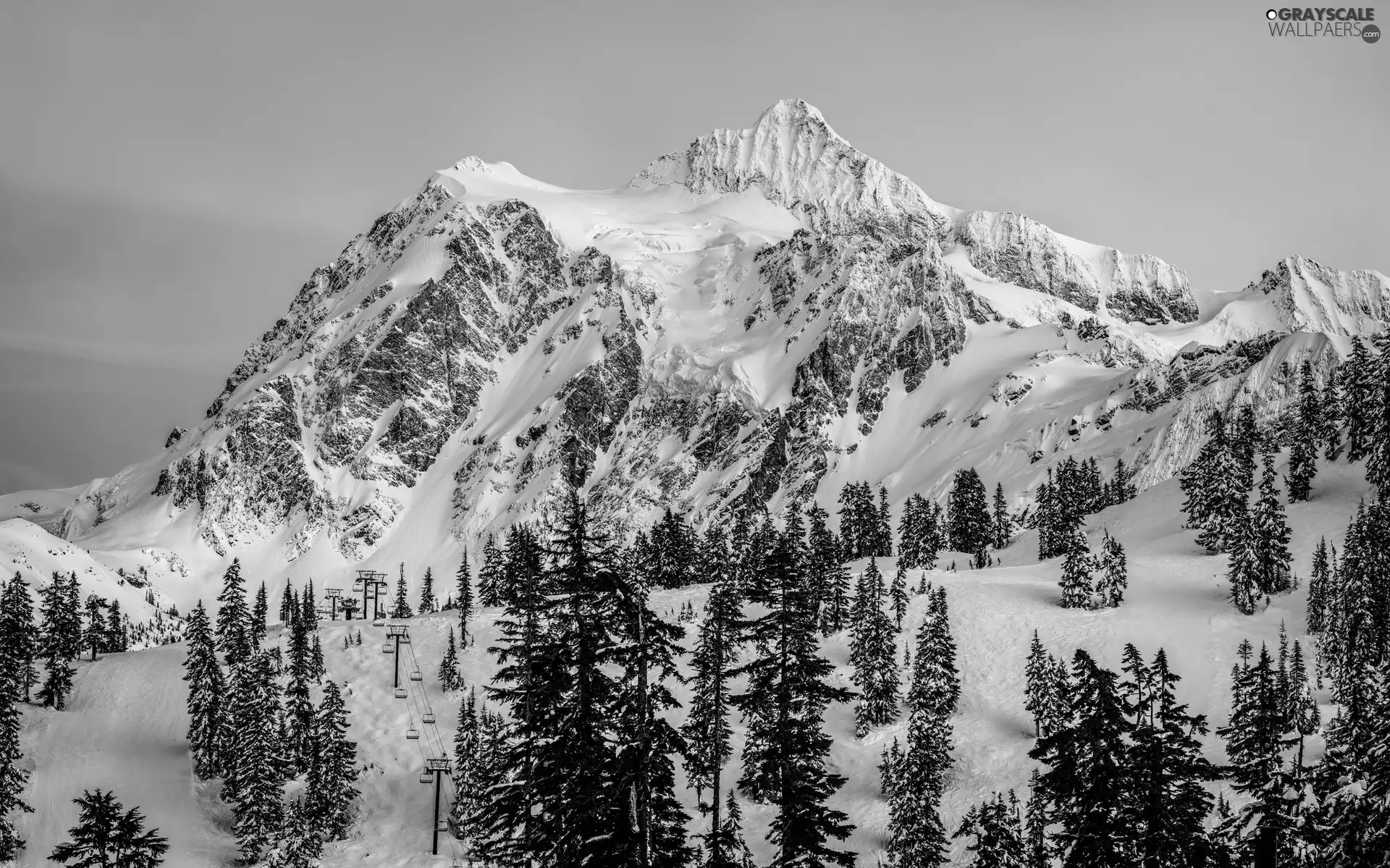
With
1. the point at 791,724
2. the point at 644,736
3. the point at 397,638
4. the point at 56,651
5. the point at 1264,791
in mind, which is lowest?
the point at 56,651

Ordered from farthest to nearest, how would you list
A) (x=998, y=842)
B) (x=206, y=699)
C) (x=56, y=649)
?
(x=56, y=649) → (x=206, y=699) → (x=998, y=842)

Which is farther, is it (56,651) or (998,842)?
(56,651)

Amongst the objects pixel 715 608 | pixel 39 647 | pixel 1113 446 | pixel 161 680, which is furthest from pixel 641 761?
A: pixel 1113 446

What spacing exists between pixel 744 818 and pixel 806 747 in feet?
116

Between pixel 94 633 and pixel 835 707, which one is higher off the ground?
pixel 94 633

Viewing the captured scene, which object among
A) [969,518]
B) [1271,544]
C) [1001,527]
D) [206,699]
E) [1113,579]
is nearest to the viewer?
[206,699]

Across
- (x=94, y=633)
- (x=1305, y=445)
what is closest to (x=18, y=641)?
(x=94, y=633)

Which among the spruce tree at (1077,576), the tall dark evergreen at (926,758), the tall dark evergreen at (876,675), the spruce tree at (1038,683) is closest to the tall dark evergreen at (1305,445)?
the spruce tree at (1077,576)

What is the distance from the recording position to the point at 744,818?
6066cm

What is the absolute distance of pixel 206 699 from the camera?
75.2 metres

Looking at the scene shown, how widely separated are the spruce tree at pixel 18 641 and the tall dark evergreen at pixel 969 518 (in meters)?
92.4

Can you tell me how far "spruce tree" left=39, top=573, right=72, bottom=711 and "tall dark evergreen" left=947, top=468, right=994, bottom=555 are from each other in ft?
304

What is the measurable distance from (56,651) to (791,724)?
8965 cm

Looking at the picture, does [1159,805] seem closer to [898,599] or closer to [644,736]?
[644,736]
